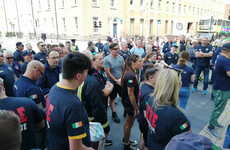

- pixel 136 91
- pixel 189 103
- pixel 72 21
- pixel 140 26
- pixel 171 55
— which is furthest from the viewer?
pixel 140 26

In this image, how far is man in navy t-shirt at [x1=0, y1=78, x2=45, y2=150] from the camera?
6.35ft

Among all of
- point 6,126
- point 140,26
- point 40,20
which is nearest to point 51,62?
point 6,126

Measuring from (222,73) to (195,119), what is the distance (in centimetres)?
169

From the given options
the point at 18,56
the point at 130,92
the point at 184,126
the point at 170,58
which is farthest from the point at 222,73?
the point at 18,56

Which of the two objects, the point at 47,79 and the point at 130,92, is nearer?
the point at 130,92

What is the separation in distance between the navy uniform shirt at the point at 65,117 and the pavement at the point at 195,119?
2.10m

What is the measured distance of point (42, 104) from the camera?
2936 millimetres

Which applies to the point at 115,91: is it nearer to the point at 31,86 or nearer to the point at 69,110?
the point at 31,86

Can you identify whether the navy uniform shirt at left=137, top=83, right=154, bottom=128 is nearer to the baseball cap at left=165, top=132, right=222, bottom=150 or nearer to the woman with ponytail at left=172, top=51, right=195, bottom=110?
the baseball cap at left=165, top=132, right=222, bottom=150

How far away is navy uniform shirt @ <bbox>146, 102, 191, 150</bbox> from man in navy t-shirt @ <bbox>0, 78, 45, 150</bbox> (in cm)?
160

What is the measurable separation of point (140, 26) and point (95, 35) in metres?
10.2

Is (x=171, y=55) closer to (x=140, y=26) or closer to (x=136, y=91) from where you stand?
(x=136, y=91)

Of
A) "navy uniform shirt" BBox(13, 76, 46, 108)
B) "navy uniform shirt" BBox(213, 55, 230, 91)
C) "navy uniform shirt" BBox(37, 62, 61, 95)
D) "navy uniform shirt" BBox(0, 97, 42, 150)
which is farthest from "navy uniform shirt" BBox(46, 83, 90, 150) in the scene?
"navy uniform shirt" BBox(213, 55, 230, 91)

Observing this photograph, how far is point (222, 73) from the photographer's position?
371 centimetres
